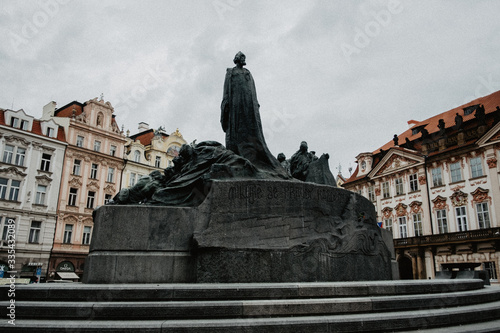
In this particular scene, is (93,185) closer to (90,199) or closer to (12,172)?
(90,199)

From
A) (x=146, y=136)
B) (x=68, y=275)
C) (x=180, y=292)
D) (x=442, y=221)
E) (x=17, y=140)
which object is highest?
(x=146, y=136)

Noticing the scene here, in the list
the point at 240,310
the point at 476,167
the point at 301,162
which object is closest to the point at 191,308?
the point at 240,310

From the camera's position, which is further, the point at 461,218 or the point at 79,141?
the point at 79,141

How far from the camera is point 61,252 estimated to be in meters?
30.1

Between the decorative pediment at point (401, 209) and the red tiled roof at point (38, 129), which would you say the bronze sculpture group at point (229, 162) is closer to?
the red tiled roof at point (38, 129)

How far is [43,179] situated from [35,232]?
436cm

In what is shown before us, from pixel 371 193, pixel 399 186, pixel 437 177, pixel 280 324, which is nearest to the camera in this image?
pixel 280 324

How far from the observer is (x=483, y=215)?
28.2 meters

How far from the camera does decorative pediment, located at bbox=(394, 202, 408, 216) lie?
34531 mm

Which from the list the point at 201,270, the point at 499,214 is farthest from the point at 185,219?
the point at 499,214

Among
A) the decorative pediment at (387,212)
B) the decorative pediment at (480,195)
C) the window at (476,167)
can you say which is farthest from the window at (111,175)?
the window at (476,167)

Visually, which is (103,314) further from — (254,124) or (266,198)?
(254,124)

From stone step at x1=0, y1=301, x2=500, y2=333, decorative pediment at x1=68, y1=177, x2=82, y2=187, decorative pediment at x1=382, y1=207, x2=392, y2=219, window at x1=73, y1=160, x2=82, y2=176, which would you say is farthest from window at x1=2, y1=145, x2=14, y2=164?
decorative pediment at x1=382, y1=207, x2=392, y2=219

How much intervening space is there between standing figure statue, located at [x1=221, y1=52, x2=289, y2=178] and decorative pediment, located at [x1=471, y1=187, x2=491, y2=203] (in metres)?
26.2
